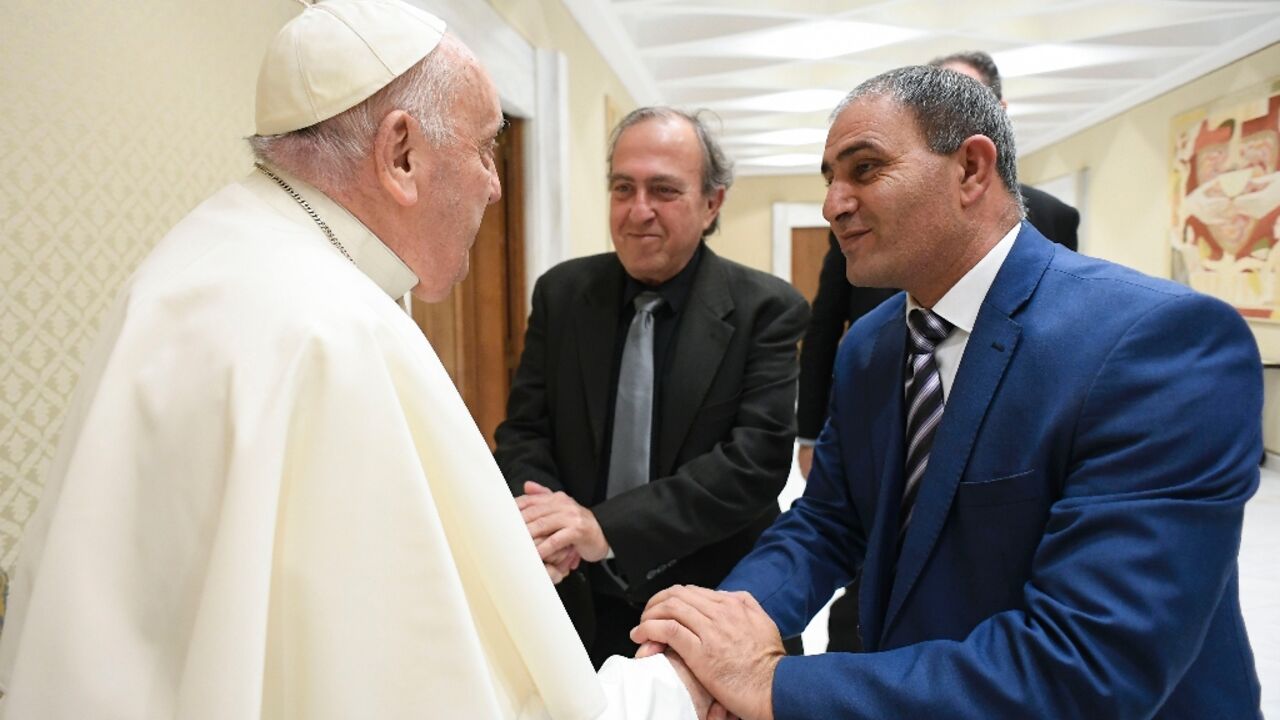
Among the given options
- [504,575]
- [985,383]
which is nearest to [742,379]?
[985,383]

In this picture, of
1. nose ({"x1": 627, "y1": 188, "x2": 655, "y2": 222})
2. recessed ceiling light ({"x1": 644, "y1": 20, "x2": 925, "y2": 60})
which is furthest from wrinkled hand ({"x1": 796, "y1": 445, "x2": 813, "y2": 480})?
recessed ceiling light ({"x1": 644, "y1": 20, "x2": 925, "y2": 60})

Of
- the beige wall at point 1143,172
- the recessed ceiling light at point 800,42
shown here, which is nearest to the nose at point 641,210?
the recessed ceiling light at point 800,42

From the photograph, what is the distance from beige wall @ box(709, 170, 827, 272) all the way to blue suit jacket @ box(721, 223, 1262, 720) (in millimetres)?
12546

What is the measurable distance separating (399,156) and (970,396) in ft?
2.98

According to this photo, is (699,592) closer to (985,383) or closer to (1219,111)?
(985,383)

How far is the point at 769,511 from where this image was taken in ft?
7.12

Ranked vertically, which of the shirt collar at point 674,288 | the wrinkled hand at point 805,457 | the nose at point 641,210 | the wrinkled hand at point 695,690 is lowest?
the wrinkled hand at point 805,457

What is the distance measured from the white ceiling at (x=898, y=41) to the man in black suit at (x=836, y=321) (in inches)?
78.5

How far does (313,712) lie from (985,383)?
1012 millimetres

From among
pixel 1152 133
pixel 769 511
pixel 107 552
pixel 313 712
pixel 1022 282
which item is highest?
pixel 1152 133

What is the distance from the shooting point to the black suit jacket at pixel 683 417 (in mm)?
1857

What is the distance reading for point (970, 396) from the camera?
4.26ft

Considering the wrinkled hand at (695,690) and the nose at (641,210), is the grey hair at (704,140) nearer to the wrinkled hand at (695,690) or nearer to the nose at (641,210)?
the nose at (641,210)

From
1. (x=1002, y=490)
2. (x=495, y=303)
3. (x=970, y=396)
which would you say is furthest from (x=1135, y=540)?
(x=495, y=303)
